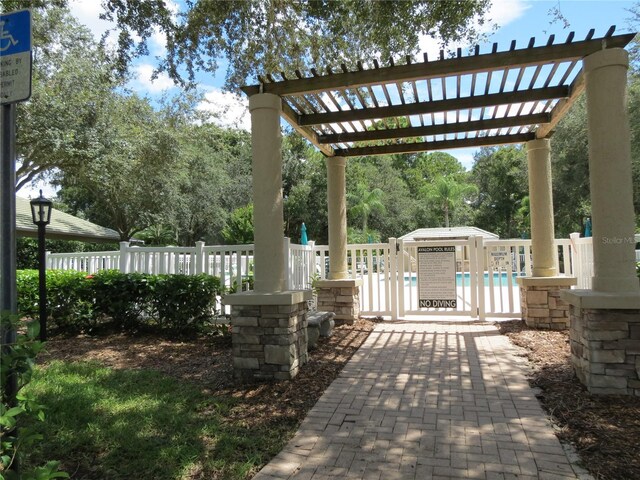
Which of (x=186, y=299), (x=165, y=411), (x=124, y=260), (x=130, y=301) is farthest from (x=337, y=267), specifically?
(x=165, y=411)

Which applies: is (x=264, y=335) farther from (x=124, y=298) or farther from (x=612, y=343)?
(x=124, y=298)

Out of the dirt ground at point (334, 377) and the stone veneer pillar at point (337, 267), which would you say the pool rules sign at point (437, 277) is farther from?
the stone veneer pillar at point (337, 267)

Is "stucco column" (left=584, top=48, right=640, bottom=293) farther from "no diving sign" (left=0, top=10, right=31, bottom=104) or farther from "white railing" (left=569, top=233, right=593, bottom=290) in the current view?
"no diving sign" (left=0, top=10, right=31, bottom=104)

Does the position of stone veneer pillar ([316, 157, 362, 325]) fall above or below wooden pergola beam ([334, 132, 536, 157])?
below

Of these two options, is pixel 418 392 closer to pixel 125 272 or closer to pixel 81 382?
pixel 81 382

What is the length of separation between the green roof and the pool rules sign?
10.6 m

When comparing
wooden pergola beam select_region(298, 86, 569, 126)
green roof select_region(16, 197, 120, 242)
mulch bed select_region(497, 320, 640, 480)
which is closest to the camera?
mulch bed select_region(497, 320, 640, 480)

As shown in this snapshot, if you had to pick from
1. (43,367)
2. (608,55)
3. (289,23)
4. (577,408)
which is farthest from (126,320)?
(608,55)

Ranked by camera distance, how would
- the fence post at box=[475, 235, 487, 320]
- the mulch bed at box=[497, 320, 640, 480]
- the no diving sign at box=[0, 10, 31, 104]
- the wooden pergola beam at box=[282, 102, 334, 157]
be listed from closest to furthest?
the no diving sign at box=[0, 10, 31, 104], the mulch bed at box=[497, 320, 640, 480], the wooden pergola beam at box=[282, 102, 334, 157], the fence post at box=[475, 235, 487, 320]

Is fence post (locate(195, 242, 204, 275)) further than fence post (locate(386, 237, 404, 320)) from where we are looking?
No

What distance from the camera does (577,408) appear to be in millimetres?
3605

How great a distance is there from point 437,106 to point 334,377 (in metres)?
3.55

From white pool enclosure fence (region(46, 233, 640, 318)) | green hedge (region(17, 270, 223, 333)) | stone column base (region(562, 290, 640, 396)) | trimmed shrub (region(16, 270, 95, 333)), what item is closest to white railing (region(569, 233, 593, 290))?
white pool enclosure fence (region(46, 233, 640, 318))

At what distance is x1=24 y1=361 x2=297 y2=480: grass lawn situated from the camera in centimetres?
282
